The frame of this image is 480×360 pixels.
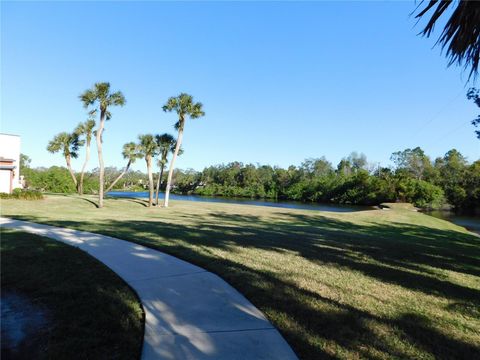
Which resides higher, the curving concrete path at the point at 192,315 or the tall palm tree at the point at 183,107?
the tall palm tree at the point at 183,107

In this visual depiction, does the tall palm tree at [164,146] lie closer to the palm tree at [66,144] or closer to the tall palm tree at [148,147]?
the tall palm tree at [148,147]

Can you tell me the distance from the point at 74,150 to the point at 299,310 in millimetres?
42295

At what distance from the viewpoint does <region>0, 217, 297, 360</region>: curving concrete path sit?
2.95 metres

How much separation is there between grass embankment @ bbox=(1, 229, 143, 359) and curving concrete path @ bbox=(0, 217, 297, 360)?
0.19 m

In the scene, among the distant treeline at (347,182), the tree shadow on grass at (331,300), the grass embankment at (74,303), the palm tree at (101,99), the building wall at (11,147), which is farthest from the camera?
the distant treeline at (347,182)

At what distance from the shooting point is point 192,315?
12.1 feet

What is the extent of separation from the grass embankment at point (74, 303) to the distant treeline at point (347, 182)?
42055mm

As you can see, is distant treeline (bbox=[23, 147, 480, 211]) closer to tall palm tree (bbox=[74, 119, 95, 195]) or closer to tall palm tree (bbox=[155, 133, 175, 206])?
tall palm tree (bbox=[74, 119, 95, 195])

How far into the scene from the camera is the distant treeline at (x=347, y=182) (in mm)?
48906

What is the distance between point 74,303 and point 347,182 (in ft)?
201

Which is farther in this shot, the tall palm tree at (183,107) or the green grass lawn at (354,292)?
the tall palm tree at (183,107)

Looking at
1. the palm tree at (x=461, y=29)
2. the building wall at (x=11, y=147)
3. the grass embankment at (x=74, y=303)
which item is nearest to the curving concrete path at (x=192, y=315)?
the grass embankment at (x=74, y=303)

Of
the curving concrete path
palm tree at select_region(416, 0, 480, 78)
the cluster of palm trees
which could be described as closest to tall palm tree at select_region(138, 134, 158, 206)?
the cluster of palm trees

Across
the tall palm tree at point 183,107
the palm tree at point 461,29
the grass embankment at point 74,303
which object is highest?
the tall palm tree at point 183,107
